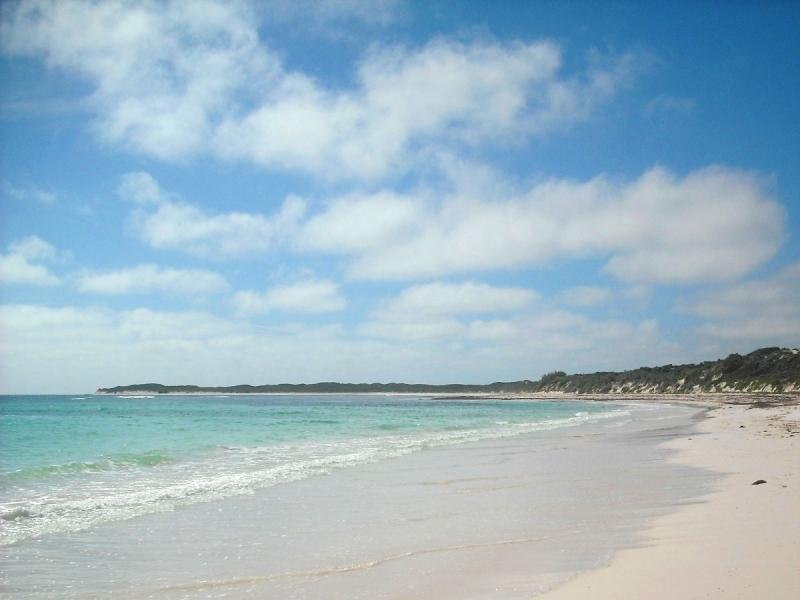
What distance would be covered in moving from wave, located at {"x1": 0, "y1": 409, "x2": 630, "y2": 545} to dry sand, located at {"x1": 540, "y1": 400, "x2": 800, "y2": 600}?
7.95 m

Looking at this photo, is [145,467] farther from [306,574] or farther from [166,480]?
[306,574]

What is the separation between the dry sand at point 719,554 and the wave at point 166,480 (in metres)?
7.95

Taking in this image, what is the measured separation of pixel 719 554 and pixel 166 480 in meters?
12.3

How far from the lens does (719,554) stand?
6605mm

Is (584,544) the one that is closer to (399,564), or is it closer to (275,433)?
(399,564)

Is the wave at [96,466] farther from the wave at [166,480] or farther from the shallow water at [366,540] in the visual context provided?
the shallow water at [366,540]

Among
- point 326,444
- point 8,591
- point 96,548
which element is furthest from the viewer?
point 326,444

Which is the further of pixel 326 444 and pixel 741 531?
pixel 326 444

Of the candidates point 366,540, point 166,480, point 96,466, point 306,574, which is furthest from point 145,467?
point 306,574

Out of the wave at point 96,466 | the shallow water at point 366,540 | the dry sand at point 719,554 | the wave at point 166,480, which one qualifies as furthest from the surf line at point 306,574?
the wave at point 96,466

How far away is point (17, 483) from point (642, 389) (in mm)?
126996

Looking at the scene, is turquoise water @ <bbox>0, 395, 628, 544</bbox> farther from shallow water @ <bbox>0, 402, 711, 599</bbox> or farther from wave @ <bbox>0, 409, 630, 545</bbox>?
shallow water @ <bbox>0, 402, 711, 599</bbox>

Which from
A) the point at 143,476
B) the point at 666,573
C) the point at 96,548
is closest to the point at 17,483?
A: the point at 143,476

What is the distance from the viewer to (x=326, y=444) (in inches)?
964
